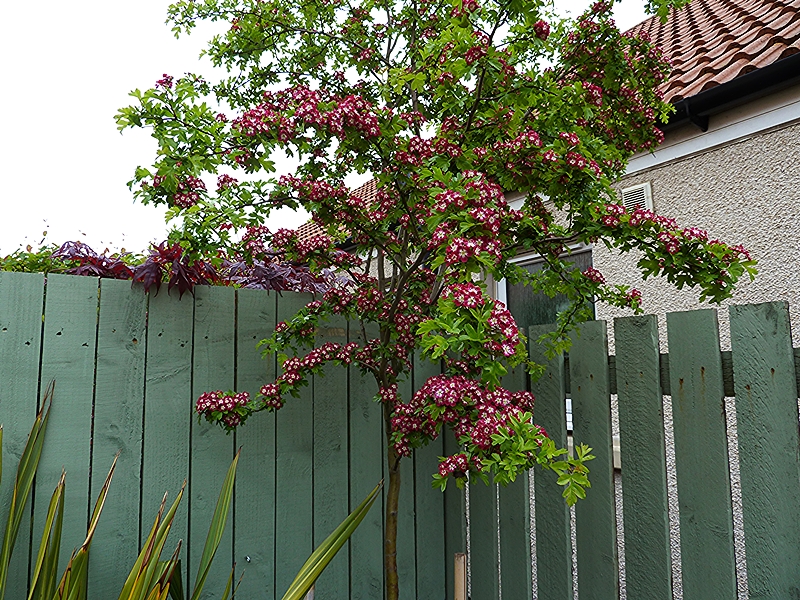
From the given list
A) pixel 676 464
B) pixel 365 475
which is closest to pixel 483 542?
pixel 365 475

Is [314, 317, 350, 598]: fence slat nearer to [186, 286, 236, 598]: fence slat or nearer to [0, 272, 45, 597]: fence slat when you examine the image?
[186, 286, 236, 598]: fence slat

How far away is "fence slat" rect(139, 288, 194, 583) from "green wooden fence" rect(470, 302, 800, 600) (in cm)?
126

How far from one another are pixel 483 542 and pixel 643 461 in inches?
33.7

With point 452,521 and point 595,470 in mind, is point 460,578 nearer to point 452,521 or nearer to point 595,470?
point 595,470

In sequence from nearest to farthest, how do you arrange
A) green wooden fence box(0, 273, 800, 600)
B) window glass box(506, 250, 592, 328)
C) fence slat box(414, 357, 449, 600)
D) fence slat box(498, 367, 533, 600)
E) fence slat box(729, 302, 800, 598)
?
fence slat box(729, 302, 800, 598) < green wooden fence box(0, 273, 800, 600) < fence slat box(498, 367, 533, 600) < fence slat box(414, 357, 449, 600) < window glass box(506, 250, 592, 328)

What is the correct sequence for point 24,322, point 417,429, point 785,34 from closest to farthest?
point 417,429
point 24,322
point 785,34

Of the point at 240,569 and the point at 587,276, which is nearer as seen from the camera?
the point at 587,276

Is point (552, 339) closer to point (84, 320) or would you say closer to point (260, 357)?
point (260, 357)

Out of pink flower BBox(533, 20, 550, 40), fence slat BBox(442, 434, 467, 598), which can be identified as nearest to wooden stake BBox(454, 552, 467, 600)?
fence slat BBox(442, 434, 467, 598)

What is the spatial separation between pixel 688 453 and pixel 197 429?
170 cm

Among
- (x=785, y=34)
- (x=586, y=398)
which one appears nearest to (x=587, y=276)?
(x=586, y=398)

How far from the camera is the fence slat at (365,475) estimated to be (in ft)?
7.38

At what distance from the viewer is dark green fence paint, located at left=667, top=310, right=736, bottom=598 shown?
1421 mm

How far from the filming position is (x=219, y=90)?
7.77 ft
